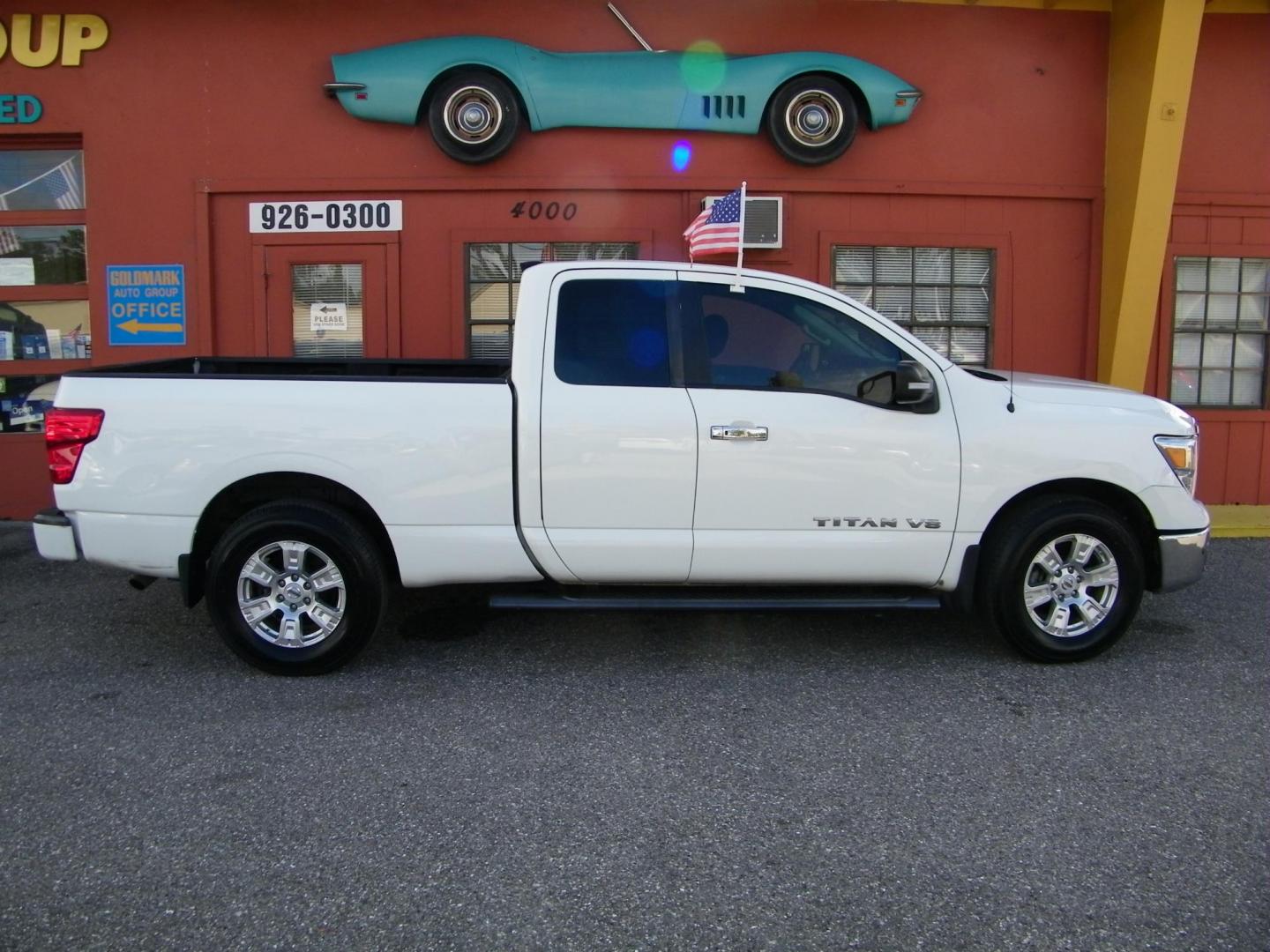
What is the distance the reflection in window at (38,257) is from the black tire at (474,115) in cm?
337

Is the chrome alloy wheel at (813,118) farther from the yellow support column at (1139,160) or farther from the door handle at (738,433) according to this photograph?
the door handle at (738,433)

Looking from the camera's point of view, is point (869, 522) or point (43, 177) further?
point (43, 177)

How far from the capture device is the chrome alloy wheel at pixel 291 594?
4766mm

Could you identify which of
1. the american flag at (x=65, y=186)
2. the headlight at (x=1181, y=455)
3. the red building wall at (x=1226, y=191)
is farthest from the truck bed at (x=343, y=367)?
the red building wall at (x=1226, y=191)

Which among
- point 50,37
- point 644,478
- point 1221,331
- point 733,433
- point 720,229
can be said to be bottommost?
point 644,478

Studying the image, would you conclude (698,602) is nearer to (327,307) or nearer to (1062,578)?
(1062,578)

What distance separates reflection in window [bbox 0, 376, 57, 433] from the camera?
8766mm

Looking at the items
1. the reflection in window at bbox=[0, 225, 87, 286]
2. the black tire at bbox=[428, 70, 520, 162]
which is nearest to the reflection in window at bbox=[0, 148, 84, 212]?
the reflection in window at bbox=[0, 225, 87, 286]

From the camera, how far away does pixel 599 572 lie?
488 cm

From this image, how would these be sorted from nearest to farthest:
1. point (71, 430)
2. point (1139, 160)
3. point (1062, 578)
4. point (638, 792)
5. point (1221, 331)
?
point (638, 792) < point (71, 430) < point (1062, 578) < point (1139, 160) < point (1221, 331)

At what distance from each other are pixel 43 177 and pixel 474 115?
12.5 feet

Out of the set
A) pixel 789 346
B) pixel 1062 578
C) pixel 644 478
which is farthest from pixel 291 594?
pixel 1062 578

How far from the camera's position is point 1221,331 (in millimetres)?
9094

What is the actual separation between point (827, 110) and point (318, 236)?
439 cm
